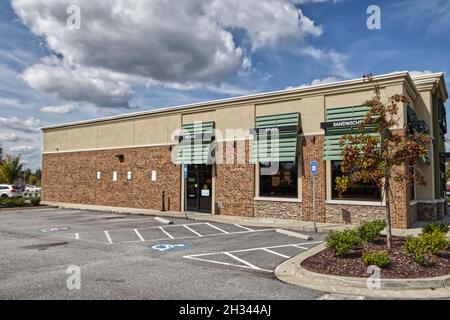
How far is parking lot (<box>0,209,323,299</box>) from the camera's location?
7.09 m

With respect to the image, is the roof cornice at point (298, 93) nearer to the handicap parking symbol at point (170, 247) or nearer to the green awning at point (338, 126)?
the green awning at point (338, 126)

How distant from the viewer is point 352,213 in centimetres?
1644

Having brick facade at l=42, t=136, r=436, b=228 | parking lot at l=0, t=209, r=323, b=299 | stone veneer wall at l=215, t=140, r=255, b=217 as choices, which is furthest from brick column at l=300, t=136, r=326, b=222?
parking lot at l=0, t=209, r=323, b=299

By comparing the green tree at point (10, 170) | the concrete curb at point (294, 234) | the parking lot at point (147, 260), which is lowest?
the parking lot at point (147, 260)

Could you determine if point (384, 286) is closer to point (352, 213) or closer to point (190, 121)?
point (352, 213)

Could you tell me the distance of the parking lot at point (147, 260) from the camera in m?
7.09

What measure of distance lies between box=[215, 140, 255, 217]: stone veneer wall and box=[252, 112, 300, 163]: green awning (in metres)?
0.78

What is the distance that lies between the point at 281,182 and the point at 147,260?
10128mm

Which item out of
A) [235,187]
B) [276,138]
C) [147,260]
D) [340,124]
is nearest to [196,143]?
[235,187]

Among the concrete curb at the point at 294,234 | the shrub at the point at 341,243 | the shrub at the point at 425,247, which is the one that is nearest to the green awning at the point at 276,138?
the concrete curb at the point at 294,234

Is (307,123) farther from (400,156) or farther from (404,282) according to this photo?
(404,282)

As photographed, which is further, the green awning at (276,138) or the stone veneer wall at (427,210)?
the stone veneer wall at (427,210)

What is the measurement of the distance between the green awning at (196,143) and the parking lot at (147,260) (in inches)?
199

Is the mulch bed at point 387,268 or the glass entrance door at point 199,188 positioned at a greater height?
the glass entrance door at point 199,188
